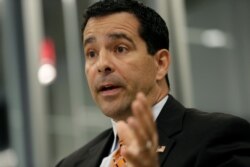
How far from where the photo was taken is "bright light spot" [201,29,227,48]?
347 centimetres

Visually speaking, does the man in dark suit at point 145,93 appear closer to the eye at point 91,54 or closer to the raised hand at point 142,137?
the eye at point 91,54

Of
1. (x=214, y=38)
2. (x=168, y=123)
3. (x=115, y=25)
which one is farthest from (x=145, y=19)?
(x=214, y=38)

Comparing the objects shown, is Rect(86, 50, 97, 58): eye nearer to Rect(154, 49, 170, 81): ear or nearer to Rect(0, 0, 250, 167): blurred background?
Rect(154, 49, 170, 81): ear

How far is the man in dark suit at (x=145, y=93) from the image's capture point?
6.05ft

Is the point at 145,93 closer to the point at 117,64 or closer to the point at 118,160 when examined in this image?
the point at 117,64

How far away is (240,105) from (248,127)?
59.7 inches

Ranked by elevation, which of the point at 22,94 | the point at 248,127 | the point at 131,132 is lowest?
the point at 22,94

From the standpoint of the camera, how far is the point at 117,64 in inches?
81.4

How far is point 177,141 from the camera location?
195 cm

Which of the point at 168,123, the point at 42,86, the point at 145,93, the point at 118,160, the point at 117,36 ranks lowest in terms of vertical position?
the point at 42,86

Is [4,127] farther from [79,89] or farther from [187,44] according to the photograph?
[187,44]

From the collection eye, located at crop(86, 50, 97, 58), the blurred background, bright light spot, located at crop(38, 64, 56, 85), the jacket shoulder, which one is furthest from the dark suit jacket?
bright light spot, located at crop(38, 64, 56, 85)

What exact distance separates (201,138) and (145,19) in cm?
54

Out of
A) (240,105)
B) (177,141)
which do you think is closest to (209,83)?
(240,105)
